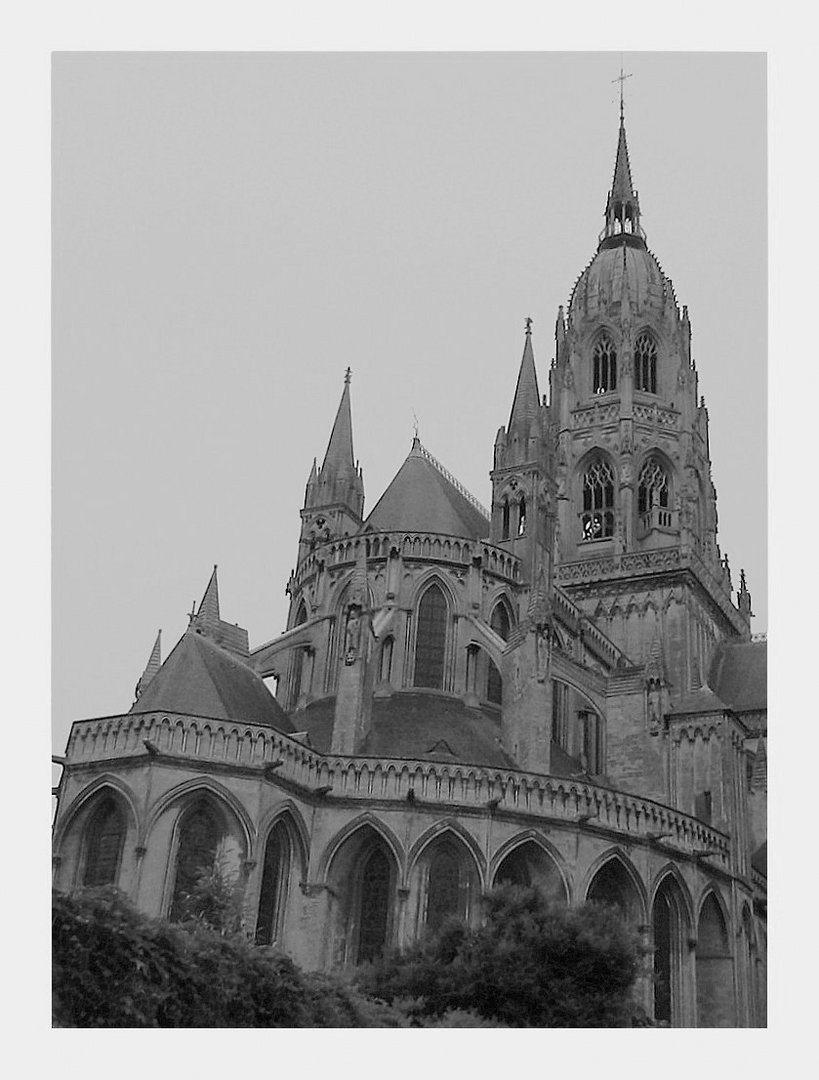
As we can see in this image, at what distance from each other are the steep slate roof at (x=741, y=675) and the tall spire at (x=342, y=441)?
15.9m

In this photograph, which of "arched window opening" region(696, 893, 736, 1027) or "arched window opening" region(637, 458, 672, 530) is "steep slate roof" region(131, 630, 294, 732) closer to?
"arched window opening" region(696, 893, 736, 1027)

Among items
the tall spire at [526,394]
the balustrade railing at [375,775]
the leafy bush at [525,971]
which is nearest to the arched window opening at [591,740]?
the balustrade railing at [375,775]

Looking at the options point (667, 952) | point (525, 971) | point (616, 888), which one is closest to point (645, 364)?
point (616, 888)

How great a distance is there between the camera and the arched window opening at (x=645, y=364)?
58.8m

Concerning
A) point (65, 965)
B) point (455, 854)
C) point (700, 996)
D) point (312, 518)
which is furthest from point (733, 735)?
point (65, 965)

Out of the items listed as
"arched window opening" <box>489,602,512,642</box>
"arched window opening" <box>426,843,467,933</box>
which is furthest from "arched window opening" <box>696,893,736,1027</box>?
"arched window opening" <box>489,602,512,642</box>

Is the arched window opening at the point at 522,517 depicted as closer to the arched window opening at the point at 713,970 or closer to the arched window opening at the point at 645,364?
the arched window opening at the point at 645,364

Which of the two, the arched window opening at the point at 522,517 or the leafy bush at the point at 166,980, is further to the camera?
the arched window opening at the point at 522,517

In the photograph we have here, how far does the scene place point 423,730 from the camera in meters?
40.3

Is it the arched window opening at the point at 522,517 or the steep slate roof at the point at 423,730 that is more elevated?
the arched window opening at the point at 522,517

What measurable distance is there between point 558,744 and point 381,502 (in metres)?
10.9

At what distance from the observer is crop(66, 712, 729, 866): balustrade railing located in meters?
33.7

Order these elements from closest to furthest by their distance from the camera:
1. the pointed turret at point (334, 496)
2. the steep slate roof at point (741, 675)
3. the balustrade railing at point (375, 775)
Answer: the balustrade railing at point (375, 775)
the pointed turret at point (334, 496)
the steep slate roof at point (741, 675)

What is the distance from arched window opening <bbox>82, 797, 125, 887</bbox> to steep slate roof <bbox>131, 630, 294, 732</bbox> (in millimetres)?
2561
